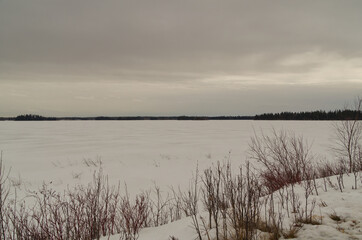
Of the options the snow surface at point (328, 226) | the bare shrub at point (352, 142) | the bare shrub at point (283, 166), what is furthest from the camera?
the bare shrub at point (352, 142)

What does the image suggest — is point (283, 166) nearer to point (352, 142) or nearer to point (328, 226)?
point (352, 142)

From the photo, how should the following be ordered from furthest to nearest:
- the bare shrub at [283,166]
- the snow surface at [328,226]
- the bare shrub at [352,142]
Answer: the bare shrub at [352,142]
the bare shrub at [283,166]
the snow surface at [328,226]

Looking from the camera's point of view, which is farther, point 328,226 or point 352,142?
point 352,142

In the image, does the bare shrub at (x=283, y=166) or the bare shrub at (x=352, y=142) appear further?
the bare shrub at (x=352, y=142)

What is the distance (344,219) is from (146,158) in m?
12.4

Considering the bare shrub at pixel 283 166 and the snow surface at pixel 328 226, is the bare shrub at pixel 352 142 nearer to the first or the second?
the bare shrub at pixel 283 166

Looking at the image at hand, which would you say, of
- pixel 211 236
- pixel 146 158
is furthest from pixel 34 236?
pixel 146 158

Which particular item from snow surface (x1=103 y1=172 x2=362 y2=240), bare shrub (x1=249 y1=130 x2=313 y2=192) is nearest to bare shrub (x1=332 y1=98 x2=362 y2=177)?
bare shrub (x1=249 y1=130 x2=313 y2=192)

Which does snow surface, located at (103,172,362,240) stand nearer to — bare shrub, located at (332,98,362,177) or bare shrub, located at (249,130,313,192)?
bare shrub, located at (249,130,313,192)

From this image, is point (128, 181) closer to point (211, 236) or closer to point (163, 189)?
point (163, 189)

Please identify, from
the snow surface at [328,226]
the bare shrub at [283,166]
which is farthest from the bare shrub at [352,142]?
the snow surface at [328,226]

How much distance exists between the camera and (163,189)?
9375 millimetres

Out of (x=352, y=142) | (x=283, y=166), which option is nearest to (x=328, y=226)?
(x=283, y=166)

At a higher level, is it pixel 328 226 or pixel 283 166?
pixel 328 226
